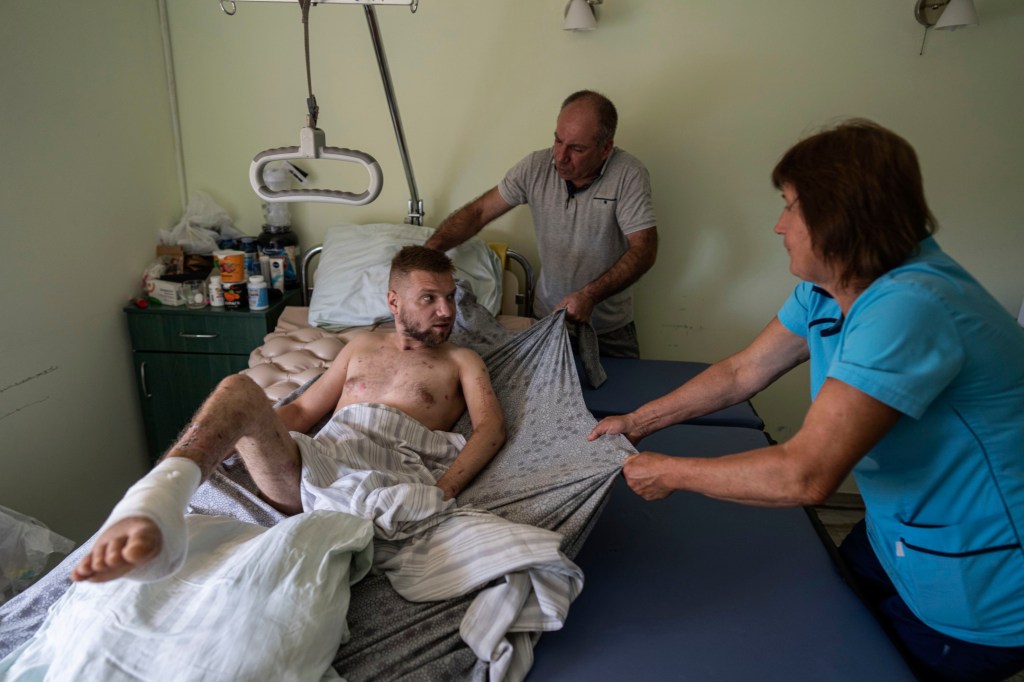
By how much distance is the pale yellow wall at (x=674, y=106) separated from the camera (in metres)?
2.52

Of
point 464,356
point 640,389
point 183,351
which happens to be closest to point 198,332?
point 183,351

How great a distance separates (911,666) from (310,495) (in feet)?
3.94

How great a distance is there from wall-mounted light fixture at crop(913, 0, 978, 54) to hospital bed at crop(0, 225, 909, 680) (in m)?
1.64

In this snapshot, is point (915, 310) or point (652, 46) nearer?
point (915, 310)

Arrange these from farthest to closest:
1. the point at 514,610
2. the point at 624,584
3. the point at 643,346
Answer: the point at 643,346
the point at 624,584
the point at 514,610

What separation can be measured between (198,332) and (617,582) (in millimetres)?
1982

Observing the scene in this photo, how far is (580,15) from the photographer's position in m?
2.45

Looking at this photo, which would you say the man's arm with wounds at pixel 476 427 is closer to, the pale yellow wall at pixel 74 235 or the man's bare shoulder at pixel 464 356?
the man's bare shoulder at pixel 464 356

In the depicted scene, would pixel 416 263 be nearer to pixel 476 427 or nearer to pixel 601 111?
pixel 476 427

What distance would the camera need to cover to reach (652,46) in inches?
103

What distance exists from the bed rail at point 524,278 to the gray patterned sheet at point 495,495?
2.09ft

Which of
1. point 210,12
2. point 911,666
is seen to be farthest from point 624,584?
point 210,12

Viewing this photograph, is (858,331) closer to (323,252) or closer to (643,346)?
(643,346)

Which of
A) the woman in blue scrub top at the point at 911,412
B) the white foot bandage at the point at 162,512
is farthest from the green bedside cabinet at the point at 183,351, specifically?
the woman in blue scrub top at the point at 911,412
